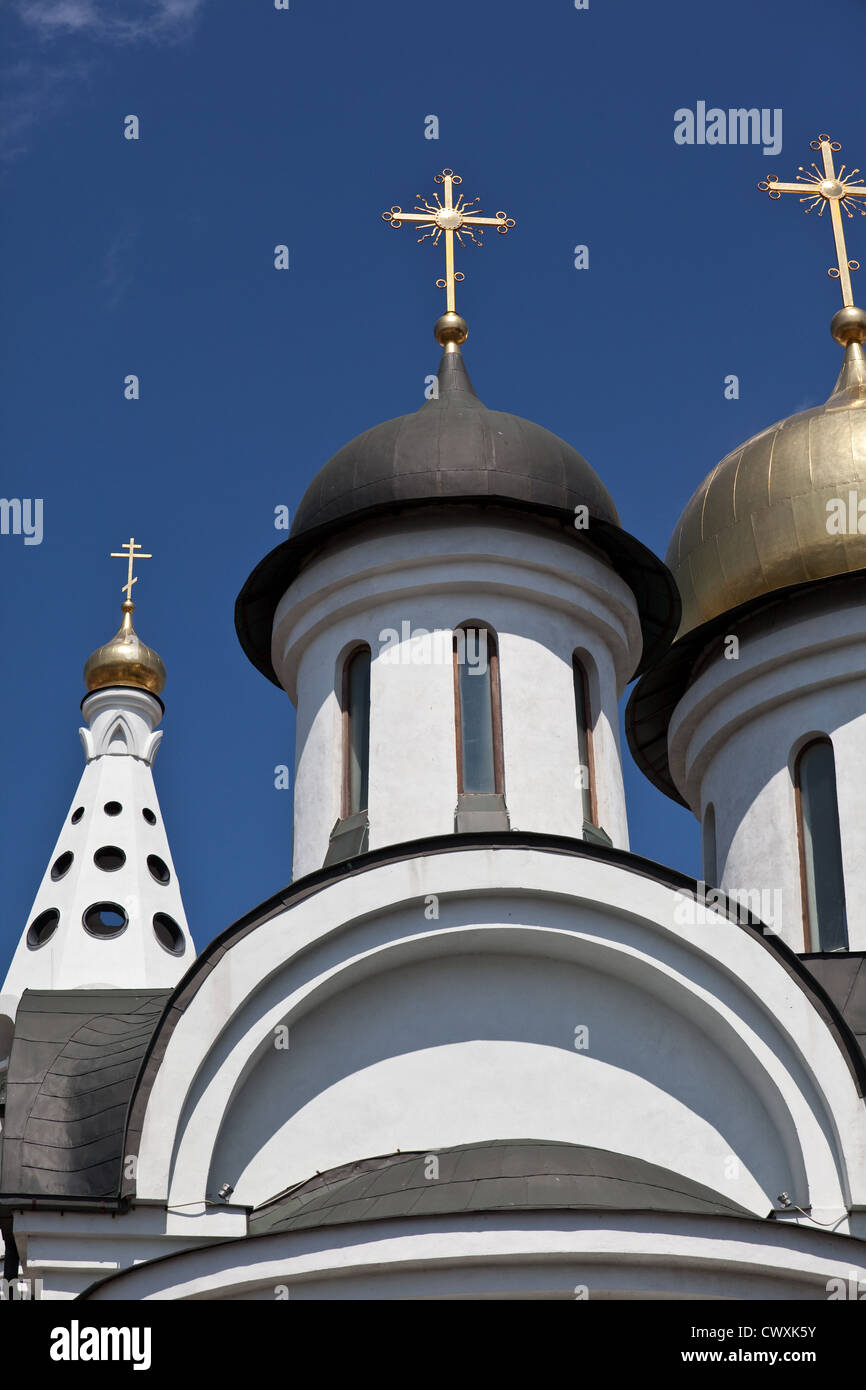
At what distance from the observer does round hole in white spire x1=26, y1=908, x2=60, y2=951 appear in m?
17.3

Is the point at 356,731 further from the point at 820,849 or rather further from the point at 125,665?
the point at 125,665

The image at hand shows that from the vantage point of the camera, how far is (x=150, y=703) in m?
18.8

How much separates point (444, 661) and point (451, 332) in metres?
2.72

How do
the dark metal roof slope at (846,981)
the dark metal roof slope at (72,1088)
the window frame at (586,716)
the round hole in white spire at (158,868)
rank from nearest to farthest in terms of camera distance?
1. the dark metal roof slope at (72,1088)
2. the dark metal roof slope at (846,981)
3. the window frame at (586,716)
4. the round hole in white spire at (158,868)

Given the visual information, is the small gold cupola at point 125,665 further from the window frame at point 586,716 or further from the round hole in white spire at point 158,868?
the window frame at point 586,716

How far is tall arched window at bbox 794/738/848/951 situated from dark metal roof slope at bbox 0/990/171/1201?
13.1 feet

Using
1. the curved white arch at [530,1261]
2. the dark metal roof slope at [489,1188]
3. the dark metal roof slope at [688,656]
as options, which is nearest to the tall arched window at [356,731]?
the dark metal roof slope at [688,656]

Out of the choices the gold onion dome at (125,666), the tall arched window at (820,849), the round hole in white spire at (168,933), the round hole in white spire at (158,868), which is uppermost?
the gold onion dome at (125,666)

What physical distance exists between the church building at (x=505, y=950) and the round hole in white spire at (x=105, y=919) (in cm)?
494

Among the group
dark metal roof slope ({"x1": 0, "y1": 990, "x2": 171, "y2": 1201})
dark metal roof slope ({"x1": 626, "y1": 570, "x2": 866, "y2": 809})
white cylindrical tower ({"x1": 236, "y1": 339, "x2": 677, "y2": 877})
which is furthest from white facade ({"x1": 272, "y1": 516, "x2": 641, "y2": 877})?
dark metal roof slope ({"x1": 0, "y1": 990, "x2": 171, "y2": 1201})

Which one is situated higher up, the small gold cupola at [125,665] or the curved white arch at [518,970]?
the small gold cupola at [125,665]

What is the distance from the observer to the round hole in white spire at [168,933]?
1717cm

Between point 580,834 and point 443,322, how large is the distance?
3.83 meters

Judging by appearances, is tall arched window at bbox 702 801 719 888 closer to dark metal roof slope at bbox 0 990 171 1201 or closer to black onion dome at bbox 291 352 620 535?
black onion dome at bbox 291 352 620 535
